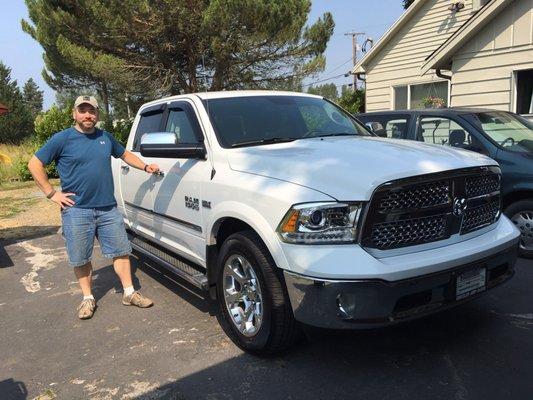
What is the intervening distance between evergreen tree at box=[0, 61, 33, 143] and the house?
3566cm

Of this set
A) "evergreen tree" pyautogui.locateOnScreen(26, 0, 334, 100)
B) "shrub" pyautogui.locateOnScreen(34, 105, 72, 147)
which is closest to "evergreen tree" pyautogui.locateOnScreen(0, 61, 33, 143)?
"evergreen tree" pyautogui.locateOnScreen(26, 0, 334, 100)

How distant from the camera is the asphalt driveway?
3.28m

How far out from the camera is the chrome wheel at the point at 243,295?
3646 millimetres

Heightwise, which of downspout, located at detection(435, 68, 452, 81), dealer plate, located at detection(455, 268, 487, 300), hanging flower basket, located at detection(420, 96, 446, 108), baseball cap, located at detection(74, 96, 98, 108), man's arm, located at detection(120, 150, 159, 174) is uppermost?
downspout, located at detection(435, 68, 452, 81)

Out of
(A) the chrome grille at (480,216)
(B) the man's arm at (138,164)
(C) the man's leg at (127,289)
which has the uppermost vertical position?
(B) the man's arm at (138,164)

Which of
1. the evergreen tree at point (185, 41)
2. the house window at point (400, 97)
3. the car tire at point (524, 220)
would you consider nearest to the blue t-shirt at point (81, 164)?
the car tire at point (524, 220)

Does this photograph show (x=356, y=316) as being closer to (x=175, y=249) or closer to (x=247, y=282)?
(x=247, y=282)

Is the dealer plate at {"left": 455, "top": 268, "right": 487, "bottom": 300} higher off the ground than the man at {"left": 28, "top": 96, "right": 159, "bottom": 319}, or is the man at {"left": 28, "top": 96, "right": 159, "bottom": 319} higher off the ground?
the man at {"left": 28, "top": 96, "right": 159, "bottom": 319}

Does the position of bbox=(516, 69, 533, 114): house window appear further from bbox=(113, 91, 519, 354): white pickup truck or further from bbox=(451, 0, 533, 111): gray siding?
bbox=(113, 91, 519, 354): white pickup truck

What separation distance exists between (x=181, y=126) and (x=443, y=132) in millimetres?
3363

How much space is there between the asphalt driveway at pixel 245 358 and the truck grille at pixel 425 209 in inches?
33.9

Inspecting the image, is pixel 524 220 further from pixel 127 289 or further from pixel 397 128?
pixel 127 289

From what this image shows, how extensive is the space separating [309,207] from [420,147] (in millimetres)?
1293

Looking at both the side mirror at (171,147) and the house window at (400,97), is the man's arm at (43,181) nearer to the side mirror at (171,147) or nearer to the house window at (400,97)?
the side mirror at (171,147)
